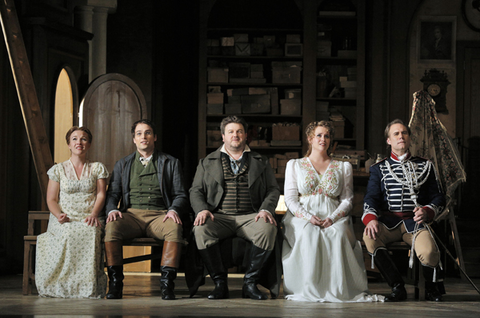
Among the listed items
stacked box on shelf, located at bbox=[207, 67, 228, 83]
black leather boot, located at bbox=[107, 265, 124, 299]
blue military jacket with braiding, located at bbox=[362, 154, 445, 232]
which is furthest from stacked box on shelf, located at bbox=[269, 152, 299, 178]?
black leather boot, located at bbox=[107, 265, 124, 299]

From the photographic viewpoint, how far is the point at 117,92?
6086 millimetres

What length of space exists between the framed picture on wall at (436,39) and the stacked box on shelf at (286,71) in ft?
5.38

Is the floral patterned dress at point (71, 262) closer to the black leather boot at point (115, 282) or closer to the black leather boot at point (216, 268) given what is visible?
the black leather boot at point (115, 282)

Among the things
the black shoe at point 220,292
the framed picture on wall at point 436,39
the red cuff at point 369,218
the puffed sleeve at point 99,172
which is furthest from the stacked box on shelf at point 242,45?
the black shoe at point 220,292

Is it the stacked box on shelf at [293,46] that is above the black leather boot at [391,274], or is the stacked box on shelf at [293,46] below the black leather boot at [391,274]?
above

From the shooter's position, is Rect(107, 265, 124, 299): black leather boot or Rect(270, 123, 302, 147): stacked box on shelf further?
Rect(270, 123, 302, 147): stacked box on shelf

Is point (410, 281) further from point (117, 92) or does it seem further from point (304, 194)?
point (117, 92)

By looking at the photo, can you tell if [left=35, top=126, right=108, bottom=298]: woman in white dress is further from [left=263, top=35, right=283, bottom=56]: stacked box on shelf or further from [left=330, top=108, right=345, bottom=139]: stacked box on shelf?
[left=330, top=108, right=345, bottom=139]: stacked box on shelf

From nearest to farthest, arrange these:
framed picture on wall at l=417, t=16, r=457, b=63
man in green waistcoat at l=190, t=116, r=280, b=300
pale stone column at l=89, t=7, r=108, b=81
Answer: man in green waistcoat at l=190, t=116, r=280, b=300, pale stone column at l=89, t=7, r=108, b=81, framed picture on wall at l=417, t=16, r=457, b=63

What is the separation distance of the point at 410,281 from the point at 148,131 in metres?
2.18

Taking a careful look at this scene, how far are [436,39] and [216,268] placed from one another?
5.18m

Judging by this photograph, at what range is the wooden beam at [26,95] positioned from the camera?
4.74 metres

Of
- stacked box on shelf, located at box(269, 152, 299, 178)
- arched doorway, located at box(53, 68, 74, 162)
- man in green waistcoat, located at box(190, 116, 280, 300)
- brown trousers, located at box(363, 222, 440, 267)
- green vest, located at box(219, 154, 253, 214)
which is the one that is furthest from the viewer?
stacked box on shelf, located at box(269, 152, 299, 178)

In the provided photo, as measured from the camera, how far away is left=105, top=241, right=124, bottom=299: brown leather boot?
12.9 feet
